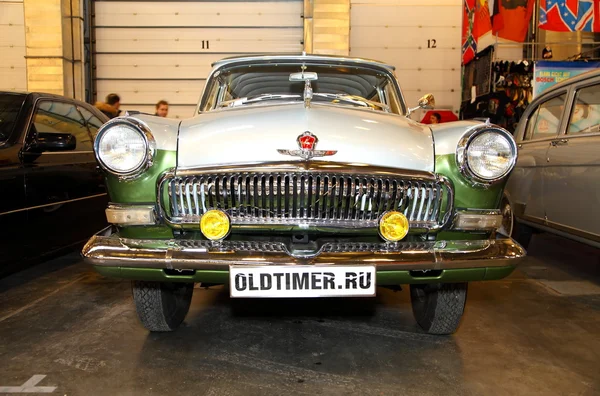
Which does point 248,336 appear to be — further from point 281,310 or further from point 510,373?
point 510,373

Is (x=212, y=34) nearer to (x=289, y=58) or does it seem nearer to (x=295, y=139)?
(x=289, y=58)

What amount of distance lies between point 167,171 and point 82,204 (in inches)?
92.9

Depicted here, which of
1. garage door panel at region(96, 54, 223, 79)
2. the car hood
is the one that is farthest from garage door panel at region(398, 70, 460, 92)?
the car hood

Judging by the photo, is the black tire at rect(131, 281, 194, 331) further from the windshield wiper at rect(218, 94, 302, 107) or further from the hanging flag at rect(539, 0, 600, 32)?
the hanging flag at rect(539, 0, 600, 32)

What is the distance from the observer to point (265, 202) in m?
2.32

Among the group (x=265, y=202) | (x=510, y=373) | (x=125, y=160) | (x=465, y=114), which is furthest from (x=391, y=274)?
(x=465, y=114)

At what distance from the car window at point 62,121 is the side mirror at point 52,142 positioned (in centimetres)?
21

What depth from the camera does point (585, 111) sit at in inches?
168

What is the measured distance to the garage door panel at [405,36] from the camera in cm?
1111

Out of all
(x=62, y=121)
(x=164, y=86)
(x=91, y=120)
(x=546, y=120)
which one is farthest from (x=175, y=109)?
(x=546, y=120)

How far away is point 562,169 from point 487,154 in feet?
6.85

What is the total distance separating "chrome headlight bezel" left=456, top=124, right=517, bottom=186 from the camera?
2.41m

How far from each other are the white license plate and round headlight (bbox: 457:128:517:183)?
0.66 metres

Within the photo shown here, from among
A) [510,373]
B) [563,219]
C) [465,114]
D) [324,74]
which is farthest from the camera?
[465,114]
